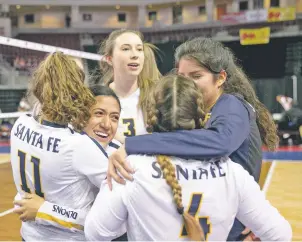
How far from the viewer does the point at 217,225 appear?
59.4 inches

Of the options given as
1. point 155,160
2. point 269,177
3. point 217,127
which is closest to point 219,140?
point 217,127

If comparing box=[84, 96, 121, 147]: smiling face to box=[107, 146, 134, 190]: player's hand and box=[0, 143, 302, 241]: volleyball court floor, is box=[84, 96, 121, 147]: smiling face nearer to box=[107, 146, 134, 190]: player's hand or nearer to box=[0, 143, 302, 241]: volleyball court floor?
A: box=[107, 146, 134, 190]: player's hand

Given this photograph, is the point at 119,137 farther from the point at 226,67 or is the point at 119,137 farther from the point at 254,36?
the point at 254,36

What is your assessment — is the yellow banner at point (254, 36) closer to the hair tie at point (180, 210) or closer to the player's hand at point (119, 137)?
the player's hand at point (119, 137)

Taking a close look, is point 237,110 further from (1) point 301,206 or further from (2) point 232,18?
(2) point 232,18

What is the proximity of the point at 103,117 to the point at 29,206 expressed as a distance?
0.58 meters

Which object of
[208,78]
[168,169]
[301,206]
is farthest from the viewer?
[301,206]

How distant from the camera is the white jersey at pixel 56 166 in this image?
1.76 meters

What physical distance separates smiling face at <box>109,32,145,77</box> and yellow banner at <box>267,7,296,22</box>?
2258 cm

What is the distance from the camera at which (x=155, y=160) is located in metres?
1.44

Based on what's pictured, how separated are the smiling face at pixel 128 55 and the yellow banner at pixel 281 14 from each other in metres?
22.6

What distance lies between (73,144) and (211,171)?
2.12ft

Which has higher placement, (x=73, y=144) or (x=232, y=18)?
(x=232, y=18)

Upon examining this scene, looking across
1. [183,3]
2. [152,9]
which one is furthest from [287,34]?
[152,9]
